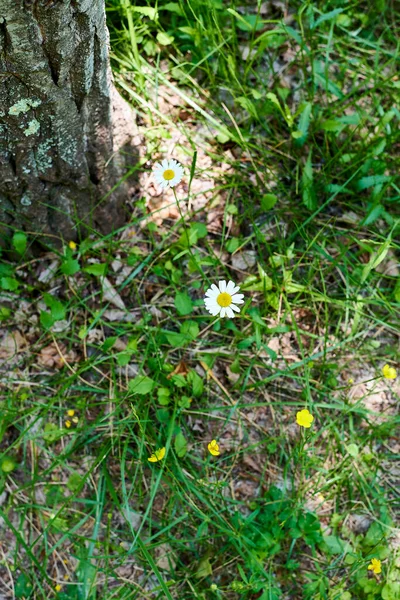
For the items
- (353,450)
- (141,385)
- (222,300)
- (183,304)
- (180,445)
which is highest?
(222,300)

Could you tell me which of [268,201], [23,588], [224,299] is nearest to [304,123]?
[268,201]

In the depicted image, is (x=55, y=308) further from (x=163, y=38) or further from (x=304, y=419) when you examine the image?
(x=163, y=38)

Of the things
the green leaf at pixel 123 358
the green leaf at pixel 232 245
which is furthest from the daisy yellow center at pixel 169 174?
the green leaf at pixel 123 358


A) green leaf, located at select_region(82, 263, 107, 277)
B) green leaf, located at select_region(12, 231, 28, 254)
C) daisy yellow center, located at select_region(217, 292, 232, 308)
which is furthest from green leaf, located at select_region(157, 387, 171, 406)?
green leaf, located at select_region(12, 231, 28, 254)

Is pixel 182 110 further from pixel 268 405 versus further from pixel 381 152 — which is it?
pixel 268 405

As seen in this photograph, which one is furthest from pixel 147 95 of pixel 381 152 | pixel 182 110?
pixel 381 152

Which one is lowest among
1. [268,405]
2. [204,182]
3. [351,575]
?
[351,575]

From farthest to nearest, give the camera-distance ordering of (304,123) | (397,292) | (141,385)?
(304,123)
(397,292)
(141,385)
